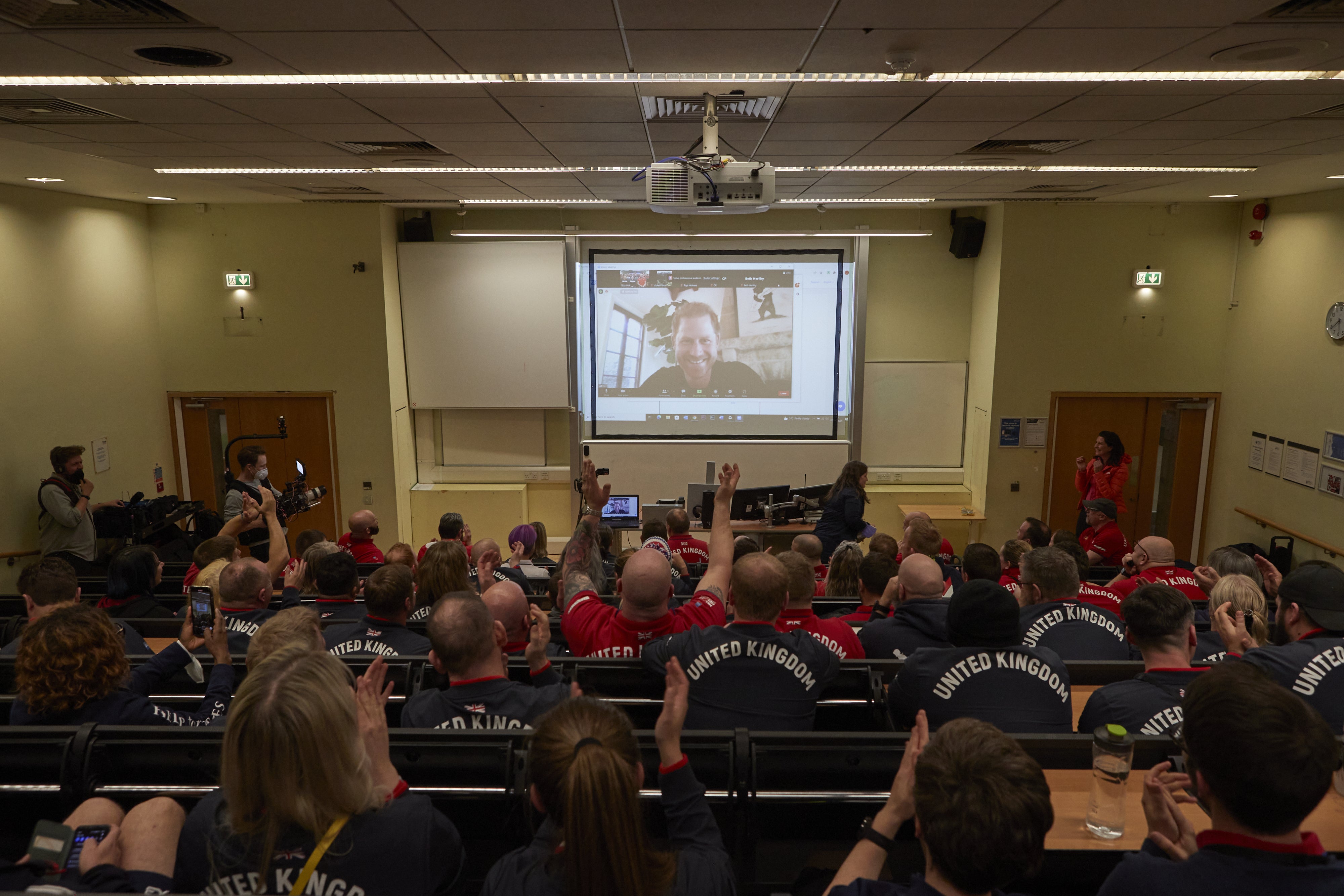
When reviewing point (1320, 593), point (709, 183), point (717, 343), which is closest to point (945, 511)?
point (717, 343)

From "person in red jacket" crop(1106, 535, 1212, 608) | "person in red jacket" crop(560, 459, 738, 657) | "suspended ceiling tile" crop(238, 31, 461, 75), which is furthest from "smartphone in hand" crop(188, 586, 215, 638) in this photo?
"person in red jacket" crop(1106, 535, 1212, 608)

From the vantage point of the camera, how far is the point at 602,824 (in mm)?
1344

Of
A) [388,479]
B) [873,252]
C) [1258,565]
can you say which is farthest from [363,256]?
[1258,565]

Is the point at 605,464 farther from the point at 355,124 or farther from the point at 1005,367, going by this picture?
the point at 355,124

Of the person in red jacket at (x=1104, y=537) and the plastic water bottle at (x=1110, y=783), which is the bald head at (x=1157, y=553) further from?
the plastic water bottle at (x=1110, y=783)

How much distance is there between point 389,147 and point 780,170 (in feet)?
8.71

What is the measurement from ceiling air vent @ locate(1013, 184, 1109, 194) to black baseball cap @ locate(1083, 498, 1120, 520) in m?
2.59

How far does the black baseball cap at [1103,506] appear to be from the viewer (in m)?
6.00

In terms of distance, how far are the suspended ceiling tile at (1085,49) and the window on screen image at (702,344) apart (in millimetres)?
5603

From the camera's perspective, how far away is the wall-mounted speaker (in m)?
8.43

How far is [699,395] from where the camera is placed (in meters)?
9.09

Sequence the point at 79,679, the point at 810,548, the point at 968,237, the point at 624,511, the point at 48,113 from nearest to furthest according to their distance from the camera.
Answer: the point at 79,679 < the point at 48,113 < the point at 810,548 < the point at 624,511 < the point at 968,237

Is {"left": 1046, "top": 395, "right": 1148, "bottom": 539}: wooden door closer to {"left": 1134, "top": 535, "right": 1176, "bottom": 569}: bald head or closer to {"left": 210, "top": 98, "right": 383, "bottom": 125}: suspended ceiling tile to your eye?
{"left": 1134, "top": 535, "right": 1176, "bottom": 569}: bald head

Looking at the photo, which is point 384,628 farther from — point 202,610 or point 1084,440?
point 1084,440
